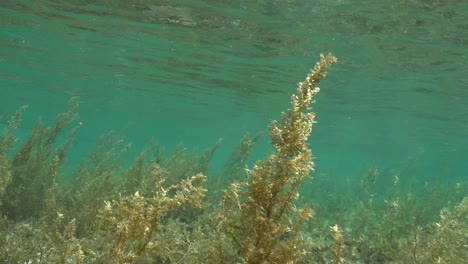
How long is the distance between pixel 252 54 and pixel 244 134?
5438 mm

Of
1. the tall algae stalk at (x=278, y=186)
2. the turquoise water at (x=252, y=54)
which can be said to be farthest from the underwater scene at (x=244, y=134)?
the turquoise water at (x=252, y=54)

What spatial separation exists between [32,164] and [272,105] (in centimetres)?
3116

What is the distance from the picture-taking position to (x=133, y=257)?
4.00m

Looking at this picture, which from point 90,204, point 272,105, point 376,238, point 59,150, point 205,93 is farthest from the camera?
point 272,105

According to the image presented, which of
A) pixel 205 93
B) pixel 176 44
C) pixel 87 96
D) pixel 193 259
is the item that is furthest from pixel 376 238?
pixel 87 96

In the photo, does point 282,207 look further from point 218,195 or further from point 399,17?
point 399,17

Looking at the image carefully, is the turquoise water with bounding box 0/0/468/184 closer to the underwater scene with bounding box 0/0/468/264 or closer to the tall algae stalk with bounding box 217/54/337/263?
the underwater scene with bounding box 0/0/468/264

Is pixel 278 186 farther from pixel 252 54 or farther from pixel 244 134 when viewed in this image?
pixel 244 134

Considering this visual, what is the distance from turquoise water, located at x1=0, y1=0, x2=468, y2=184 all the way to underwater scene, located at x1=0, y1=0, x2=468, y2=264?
0.43ft

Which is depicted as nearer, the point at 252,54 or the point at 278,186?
the point at 278,186

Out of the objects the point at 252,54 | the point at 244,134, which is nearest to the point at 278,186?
the point at 252,54

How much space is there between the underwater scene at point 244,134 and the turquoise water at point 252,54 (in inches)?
5.2

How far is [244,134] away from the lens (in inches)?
1017

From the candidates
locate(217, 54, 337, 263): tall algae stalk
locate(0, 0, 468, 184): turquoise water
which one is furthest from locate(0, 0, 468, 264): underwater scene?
locate(0, 0, 468, 184): turquoise water
